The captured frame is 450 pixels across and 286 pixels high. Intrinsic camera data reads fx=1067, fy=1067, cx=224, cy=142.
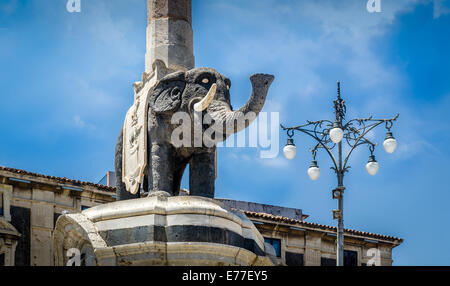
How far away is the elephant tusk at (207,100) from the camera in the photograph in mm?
18797

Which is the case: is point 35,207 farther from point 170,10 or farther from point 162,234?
point 162,234

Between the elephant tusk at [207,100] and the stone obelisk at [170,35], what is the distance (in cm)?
139

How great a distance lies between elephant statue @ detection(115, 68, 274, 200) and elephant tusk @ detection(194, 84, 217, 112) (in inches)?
0.8

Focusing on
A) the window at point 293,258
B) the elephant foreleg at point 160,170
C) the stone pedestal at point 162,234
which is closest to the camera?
the stone pedestal at point 162,234

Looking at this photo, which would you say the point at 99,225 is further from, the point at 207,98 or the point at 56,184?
the point at 56,184

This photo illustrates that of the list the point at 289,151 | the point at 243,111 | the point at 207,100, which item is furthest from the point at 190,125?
the point at 289,151

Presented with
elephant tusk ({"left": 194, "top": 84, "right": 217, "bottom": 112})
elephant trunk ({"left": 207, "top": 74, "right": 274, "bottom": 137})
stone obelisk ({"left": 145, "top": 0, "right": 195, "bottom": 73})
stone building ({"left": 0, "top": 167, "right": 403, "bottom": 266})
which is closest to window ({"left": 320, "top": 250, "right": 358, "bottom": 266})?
stone building ({"left": 0, "top": 167, "right": 403, "bottom": 266})

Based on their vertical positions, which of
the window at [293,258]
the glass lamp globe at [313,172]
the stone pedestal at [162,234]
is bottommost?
the stone pedestal at [162,234]

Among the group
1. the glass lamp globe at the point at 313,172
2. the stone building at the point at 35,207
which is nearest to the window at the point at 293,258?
the stone building at the point at 35,207

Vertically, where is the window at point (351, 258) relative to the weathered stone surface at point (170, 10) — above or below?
below

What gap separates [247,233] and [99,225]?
8.62ft

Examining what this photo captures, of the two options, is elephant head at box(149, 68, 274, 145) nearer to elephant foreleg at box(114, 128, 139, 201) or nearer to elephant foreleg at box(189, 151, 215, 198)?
elephant foreleg at box(189, 151, 215, 198)

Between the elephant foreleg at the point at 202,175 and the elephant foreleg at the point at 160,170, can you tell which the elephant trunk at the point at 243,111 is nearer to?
the elephant foreleg at the point at 202,175
